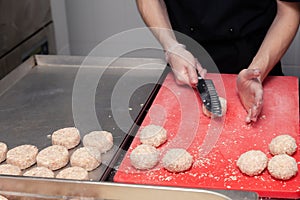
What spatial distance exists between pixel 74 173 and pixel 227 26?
2.66 ft

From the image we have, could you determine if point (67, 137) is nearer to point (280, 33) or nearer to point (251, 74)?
point (251, 74)

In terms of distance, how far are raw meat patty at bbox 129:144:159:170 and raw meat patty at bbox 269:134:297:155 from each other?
28 cm

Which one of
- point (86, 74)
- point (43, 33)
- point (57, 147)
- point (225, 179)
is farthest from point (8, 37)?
point (225, 179)

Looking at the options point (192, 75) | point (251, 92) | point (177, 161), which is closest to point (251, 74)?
point (251, 92)

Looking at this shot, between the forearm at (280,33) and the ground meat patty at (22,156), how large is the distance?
2.43ft

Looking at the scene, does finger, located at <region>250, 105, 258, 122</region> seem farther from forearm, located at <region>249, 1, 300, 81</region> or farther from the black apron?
the black apron

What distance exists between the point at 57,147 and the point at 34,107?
299mm

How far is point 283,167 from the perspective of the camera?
0.99 m

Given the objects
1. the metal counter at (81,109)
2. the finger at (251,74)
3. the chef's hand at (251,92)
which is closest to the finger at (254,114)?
the chef's hand at (251,92)

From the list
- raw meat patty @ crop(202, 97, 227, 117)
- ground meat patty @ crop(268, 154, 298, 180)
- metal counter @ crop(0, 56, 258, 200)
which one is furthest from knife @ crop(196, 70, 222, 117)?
ground meat patty @ crop(268, 154, 298, 180)

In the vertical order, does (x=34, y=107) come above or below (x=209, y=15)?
below

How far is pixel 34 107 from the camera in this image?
1.40 m

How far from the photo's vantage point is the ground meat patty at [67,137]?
3.81 ft

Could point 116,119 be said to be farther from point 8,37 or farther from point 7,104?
point 8,37
